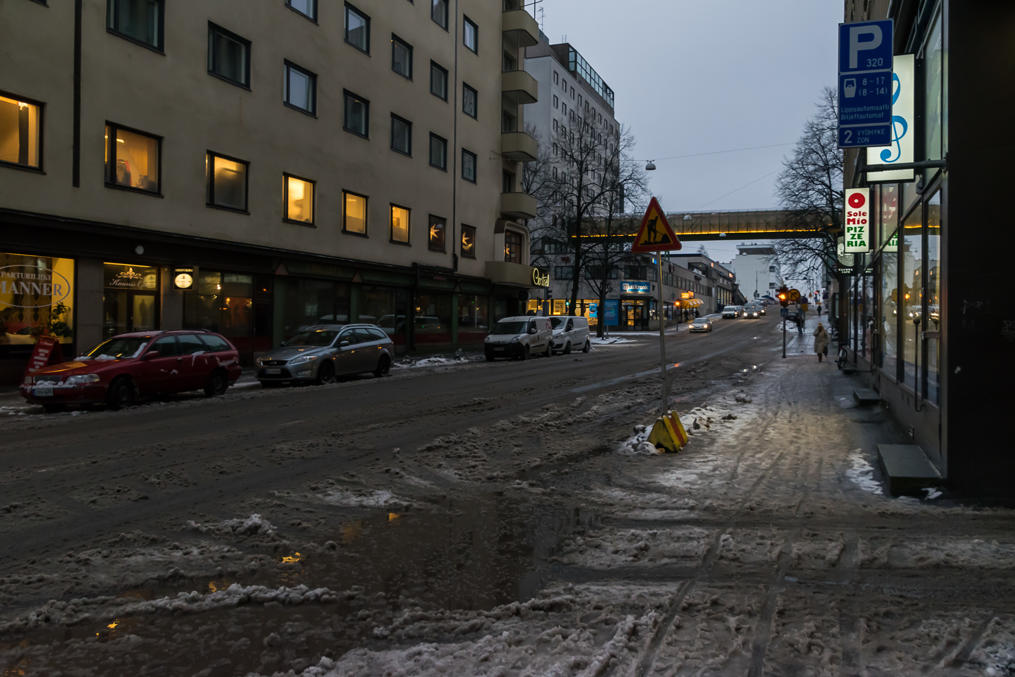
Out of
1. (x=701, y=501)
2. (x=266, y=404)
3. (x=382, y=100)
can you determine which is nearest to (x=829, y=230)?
(x=382, y=100)

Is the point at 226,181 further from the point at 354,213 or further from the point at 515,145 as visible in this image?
the point at 515,145

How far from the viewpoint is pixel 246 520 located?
5762 mm

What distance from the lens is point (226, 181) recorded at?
22.1 m

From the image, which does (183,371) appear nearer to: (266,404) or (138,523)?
(266,404)

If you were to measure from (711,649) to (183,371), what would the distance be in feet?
44.8

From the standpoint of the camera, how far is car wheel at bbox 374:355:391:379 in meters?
21.1

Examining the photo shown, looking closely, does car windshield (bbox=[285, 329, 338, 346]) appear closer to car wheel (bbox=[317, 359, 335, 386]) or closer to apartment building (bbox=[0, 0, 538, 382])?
car wheel (bbox=[317, 359, 335, 386])

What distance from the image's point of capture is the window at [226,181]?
2152 centimetres

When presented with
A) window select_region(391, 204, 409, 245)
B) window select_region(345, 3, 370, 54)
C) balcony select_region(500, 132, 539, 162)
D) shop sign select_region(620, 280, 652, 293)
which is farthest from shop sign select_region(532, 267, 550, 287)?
shop sign select_region(620, 280, 652, 293)

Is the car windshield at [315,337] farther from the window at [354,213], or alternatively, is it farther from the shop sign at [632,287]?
the shop sign at [632,287]

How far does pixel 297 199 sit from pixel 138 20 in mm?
7309

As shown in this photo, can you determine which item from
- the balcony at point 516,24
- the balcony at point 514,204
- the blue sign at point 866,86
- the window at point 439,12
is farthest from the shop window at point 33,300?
the balcony at point 516,24

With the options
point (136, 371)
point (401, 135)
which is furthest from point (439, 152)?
point (136, 371)

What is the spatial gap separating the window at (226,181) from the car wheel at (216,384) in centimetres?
750
